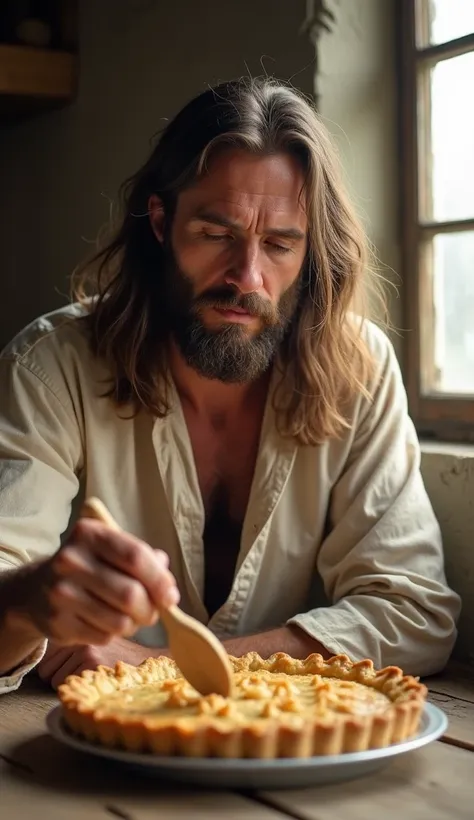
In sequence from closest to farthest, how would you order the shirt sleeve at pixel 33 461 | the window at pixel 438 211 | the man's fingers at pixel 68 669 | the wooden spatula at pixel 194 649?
the wooden spatula at pixel 194 649 → the man's fingers at pixel 68 669 → the shirt sleeve at pixel 33 461 → the window at pixel 438 211

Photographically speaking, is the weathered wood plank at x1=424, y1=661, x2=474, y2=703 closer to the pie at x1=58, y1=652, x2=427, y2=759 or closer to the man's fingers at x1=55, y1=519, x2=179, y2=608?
the pie at x1=58, y1=652, x2=427, y2=759

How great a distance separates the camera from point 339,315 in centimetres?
201

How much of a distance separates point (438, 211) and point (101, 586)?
1.38m

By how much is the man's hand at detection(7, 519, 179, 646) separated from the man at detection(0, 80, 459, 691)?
0.48 metres

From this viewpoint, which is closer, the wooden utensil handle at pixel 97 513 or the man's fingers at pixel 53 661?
the wooden utensil handle at pixel 97 513

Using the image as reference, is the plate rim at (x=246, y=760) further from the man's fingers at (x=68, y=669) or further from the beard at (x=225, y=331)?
the beard at (x=225, y=331)

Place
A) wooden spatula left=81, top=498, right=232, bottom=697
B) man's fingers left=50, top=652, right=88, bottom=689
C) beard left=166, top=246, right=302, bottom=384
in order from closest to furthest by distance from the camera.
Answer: wooden spatula left=81, top=498, right=232, bottom=697 → man's fingers left=50, top=652, right=88, bottom=689 → beard left=166, top=246, right=302, bottom=384

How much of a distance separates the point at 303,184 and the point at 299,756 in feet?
3.48

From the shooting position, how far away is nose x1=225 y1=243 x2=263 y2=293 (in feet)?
5.90

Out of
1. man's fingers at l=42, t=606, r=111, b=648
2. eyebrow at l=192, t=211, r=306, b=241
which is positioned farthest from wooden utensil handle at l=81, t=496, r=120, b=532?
eyebrow at l=192, t=211, r=306, b=241

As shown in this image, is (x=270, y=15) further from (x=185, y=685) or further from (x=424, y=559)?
(x=185, y=685)

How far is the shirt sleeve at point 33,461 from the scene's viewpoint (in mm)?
1743

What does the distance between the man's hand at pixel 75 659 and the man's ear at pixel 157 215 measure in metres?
0.70

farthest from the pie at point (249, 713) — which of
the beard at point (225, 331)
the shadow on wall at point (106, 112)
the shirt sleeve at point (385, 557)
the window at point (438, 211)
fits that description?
the shadow on wall at point (106, 112)
